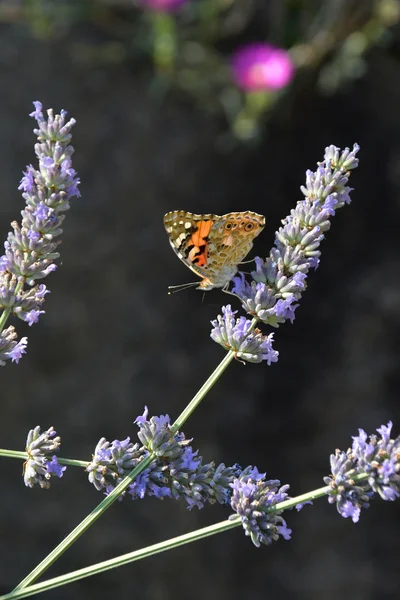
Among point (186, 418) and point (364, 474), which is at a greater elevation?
point (186, 418)

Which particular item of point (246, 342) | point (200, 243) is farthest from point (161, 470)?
point (200, 243)

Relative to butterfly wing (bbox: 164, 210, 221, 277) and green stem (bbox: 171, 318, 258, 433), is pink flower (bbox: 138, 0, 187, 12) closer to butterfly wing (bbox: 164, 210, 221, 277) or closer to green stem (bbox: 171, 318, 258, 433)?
butterfly wing (bbox: 164, 210, 221, 277)

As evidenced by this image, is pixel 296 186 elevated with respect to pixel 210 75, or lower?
lower

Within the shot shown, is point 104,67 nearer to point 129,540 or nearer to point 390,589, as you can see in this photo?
point 129,540

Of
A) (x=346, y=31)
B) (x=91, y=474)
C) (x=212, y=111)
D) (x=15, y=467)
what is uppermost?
(x=346, y=31)

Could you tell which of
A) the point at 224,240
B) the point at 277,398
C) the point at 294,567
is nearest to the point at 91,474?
the point at 224,240

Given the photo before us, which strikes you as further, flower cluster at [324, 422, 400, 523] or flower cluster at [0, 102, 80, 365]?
flower cluster at [0, 102, 80, 365]

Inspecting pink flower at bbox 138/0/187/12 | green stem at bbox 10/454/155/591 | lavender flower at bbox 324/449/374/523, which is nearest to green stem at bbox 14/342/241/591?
green stem at bbox 10/454/155/591

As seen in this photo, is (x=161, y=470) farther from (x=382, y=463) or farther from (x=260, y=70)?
(x=260, y=70)
